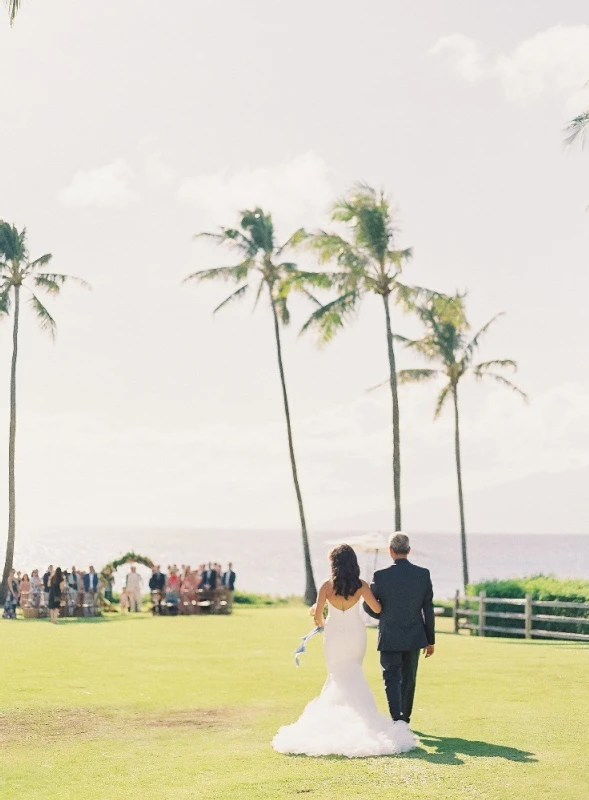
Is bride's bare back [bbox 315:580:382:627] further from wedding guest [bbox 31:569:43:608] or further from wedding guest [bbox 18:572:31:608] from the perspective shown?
wedding guest [bbox 18:572:31:608]

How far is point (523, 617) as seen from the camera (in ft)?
91.9

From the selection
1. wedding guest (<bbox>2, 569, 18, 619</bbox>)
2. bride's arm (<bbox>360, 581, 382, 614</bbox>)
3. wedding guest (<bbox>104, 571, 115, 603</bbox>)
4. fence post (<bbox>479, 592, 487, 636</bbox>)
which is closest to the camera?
bride's arm (<bbox>360, 581, 382, 614</bbox>)

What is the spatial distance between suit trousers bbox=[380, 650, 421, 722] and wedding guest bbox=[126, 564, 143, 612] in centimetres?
2884

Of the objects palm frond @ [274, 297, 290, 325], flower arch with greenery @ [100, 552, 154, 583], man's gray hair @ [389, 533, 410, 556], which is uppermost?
palm frond @ [274, 297, 290, 325]

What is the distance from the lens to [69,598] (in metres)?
37.2

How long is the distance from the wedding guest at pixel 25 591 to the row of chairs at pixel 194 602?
13.7 ft

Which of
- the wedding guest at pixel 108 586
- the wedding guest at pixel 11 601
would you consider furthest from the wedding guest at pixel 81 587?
the wedding guest at pixel 108 586

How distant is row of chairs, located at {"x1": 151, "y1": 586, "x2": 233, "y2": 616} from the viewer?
125ft

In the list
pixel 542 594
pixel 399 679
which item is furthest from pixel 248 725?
pixel 542 594

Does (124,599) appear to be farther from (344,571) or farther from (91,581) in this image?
(344,571)

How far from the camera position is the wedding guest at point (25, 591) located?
1452 inches

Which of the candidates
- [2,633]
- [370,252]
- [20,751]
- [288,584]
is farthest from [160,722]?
[288,584]

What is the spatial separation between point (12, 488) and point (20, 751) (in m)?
36.2

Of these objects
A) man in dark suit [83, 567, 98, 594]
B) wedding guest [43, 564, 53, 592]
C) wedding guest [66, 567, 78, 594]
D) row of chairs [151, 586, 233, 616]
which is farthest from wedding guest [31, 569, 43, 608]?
row of chairs [151, 586, 233, 616]
